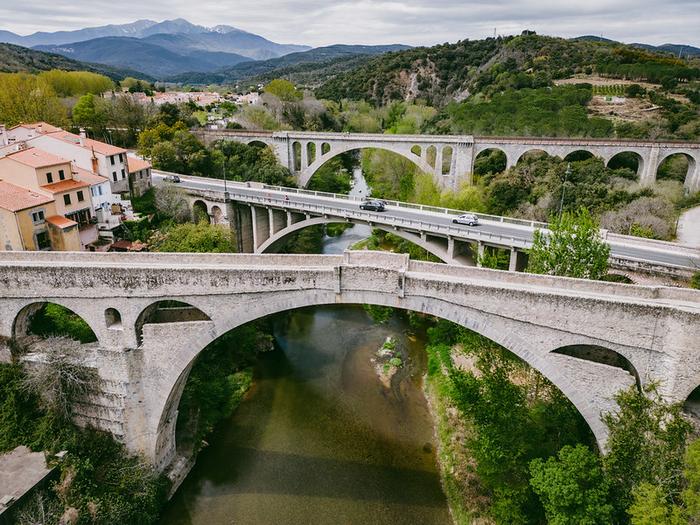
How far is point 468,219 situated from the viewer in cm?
3212

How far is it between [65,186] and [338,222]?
19528 mm

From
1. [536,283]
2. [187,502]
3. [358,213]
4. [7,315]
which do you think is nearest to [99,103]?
[358,213]

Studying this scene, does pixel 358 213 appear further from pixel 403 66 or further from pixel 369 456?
pixel 403 66

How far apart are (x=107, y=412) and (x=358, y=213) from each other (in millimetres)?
20968

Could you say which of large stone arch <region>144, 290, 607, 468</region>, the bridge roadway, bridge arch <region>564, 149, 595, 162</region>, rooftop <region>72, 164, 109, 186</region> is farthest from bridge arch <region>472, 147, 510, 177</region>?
rooftop <region>72, 164, 109, 186</region>

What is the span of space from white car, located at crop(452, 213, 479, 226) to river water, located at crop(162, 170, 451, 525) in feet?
31.1

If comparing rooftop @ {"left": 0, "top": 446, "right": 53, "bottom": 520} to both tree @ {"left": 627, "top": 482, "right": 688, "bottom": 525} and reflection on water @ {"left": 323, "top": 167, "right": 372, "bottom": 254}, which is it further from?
reflection on water @ {"left": 323, "top": 167, "right": 372, "bottom": 254}

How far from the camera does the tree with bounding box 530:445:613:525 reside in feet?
46.3

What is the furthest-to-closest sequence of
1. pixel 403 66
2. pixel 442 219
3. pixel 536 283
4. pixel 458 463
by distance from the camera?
pixel 403 66, pixel 442 219, pixel 458 463, pixel 536 283

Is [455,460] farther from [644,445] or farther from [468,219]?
[468,219]

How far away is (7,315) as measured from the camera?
765 inches

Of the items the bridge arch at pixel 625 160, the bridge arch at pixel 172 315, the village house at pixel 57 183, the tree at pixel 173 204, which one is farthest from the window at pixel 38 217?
the bridge arch at pixel 625 160

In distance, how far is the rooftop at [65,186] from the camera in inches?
1108

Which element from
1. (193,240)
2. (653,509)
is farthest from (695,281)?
(193,240)
